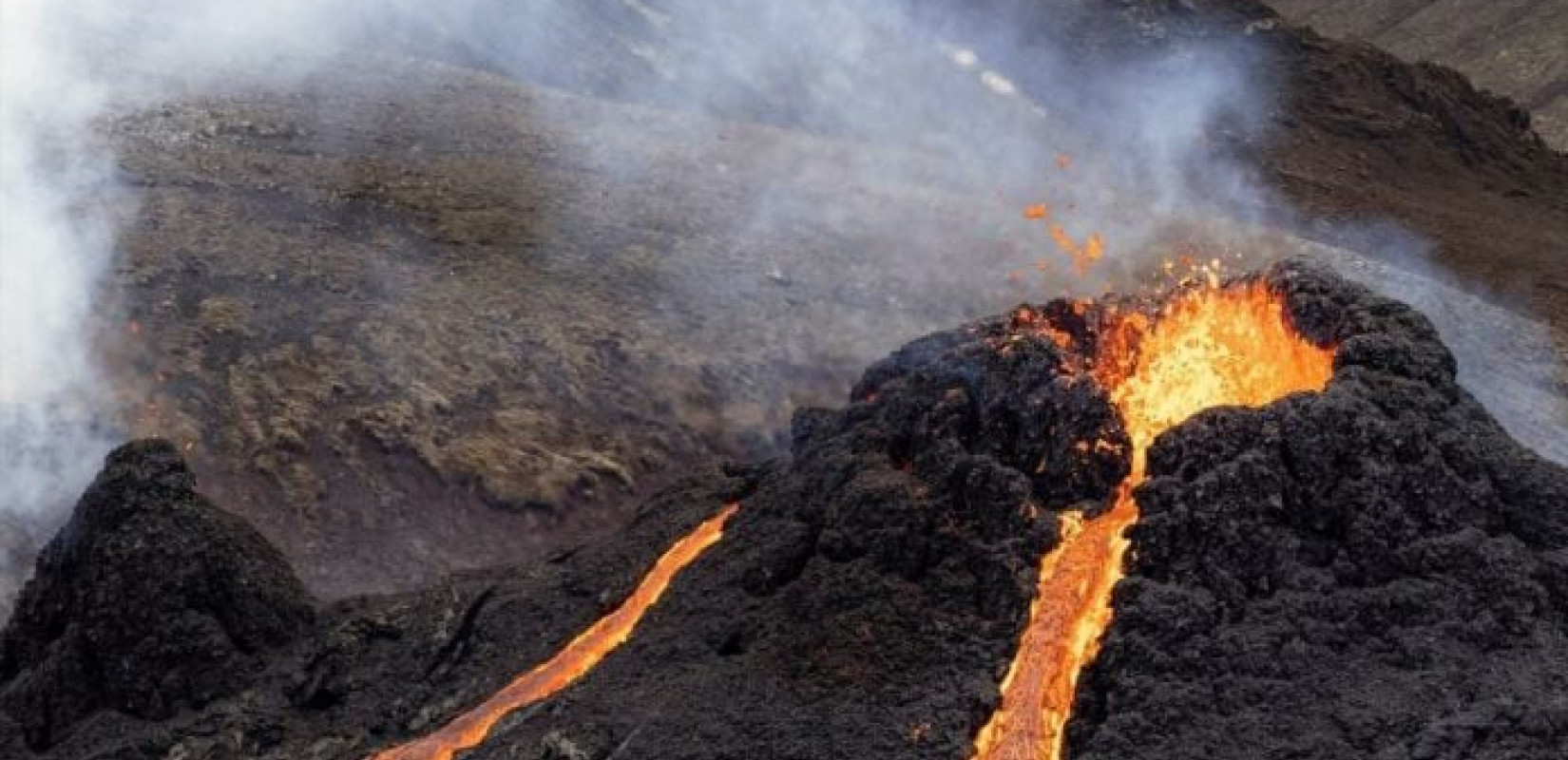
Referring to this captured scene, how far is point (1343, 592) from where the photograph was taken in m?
8.27

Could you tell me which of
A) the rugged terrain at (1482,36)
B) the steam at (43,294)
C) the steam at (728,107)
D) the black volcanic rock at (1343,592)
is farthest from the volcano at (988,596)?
the rugged terrain at (1482,36)

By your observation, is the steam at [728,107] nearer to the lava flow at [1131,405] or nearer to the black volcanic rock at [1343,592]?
the lava flow at [1131,405]

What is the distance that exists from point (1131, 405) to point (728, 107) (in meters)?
19.5

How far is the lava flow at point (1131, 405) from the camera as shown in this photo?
809 centimetres

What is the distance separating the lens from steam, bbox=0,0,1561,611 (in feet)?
51.0

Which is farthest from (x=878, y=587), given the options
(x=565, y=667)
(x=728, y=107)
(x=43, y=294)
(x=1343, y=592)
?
(x=728, y=107)

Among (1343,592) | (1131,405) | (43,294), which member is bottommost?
(43,294)

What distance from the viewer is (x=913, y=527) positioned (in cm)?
902

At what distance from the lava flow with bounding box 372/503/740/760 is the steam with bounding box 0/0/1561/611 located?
238 inches

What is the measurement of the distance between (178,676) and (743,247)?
12.4 m

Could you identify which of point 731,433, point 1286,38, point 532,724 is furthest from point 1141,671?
point 1286,38

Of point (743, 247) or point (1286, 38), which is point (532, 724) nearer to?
point (743, 247)

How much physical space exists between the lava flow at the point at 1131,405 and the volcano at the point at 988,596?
2cm

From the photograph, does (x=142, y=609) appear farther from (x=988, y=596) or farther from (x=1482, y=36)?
(x=1482, y=36)
